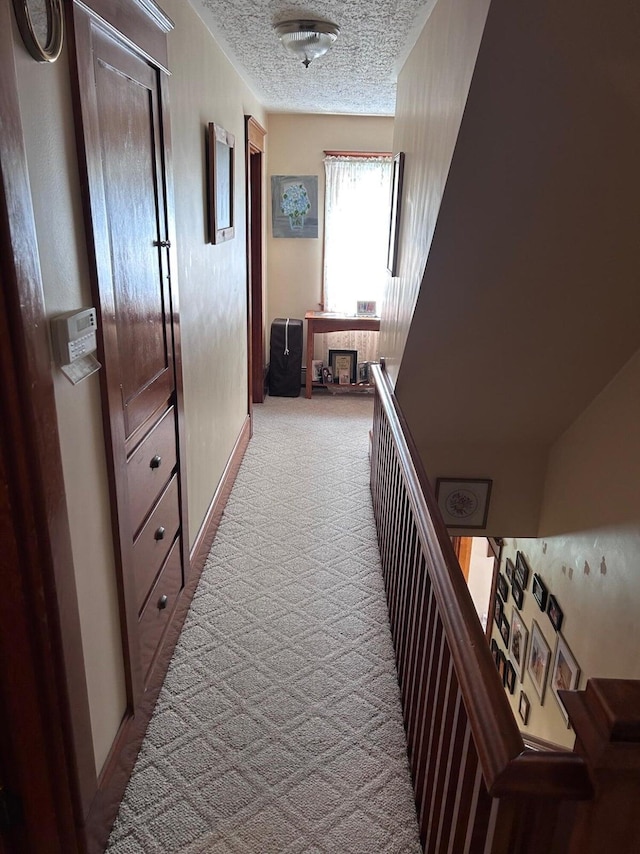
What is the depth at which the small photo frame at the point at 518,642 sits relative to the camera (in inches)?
155

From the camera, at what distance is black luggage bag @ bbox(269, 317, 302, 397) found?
5.42m

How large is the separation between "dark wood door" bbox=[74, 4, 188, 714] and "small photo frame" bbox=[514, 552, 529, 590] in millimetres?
2466

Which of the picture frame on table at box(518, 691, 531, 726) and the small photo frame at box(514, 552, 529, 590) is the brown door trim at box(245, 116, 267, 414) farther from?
the picture frame on table at box(518, 691, 531, 726)

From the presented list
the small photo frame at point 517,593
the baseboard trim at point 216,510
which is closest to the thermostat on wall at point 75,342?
the baseboard trim at point 216,510

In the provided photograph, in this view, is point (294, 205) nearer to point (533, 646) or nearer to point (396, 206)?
point (396, 206)

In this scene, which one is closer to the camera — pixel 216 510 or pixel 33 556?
pixel 33 556

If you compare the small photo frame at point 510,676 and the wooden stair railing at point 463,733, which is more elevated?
the wooden stair railing at point 463,733

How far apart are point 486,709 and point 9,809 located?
3.39 feet

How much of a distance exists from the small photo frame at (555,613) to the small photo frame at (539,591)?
0.07 metres

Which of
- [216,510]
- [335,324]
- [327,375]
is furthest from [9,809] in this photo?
[327,375]

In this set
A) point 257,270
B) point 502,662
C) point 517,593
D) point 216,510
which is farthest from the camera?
point 257,270

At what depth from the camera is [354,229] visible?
5457mm

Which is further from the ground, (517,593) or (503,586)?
(517,593)

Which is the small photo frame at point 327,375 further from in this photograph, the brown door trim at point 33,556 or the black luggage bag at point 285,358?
the brown door trim at point 33,556
